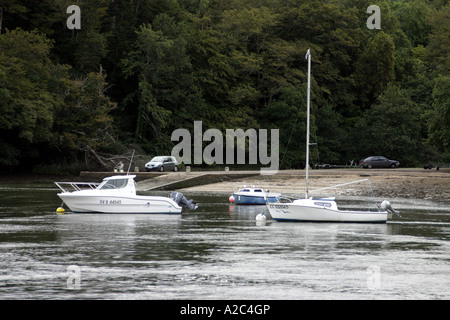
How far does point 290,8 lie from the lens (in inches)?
3890

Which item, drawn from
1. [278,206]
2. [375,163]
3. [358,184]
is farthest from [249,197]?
[375,163]

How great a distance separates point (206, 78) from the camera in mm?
91562

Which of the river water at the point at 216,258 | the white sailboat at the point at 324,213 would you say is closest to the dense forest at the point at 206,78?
the river water at the point at 216,258

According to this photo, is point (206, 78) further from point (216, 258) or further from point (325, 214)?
point (216, 258)

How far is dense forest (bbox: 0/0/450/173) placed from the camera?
77188mm

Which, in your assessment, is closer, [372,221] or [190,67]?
[372,221]

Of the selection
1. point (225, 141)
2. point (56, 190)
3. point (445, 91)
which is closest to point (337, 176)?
point (445, 91)

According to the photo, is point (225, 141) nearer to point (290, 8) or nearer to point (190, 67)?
point (190, 67)

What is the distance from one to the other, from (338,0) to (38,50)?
163 feet

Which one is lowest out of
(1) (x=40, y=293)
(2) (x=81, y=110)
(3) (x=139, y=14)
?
(1) (x=40, y=293)

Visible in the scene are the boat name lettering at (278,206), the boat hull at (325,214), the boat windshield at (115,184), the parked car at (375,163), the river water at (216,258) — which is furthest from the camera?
the parked car at (375,163)

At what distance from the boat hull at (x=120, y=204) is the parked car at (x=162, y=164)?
3176 centimetres

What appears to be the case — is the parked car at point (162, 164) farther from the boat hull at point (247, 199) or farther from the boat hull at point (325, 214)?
the boat hull at point (325, 214)

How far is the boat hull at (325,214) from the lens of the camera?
35562 millimetres
